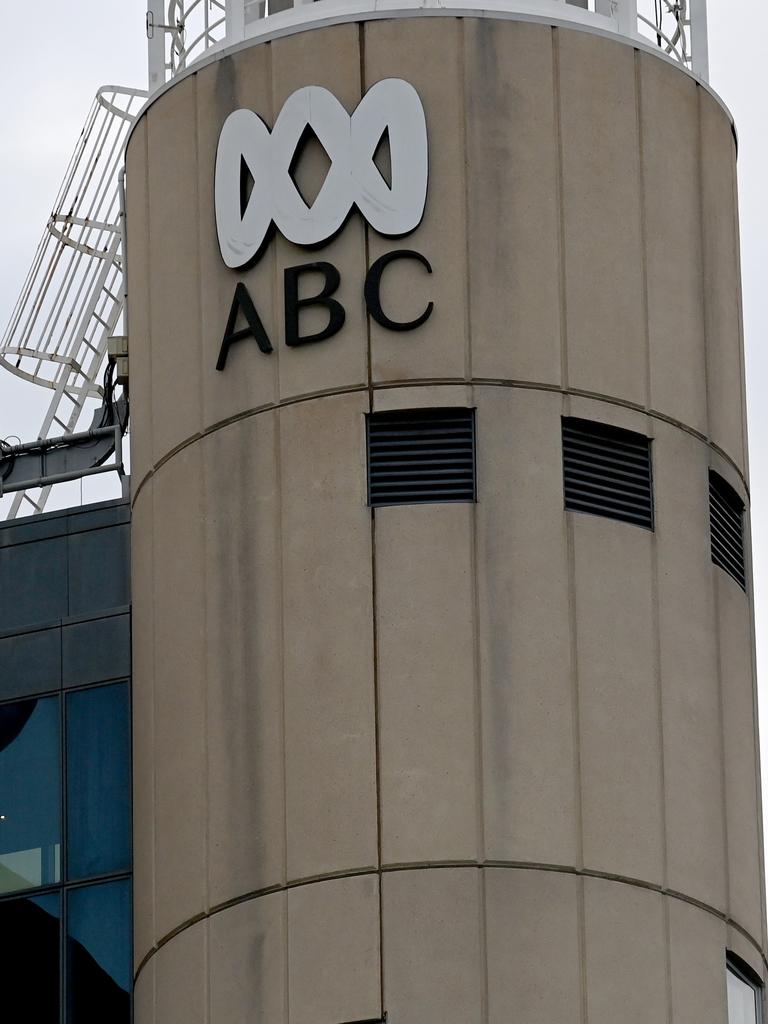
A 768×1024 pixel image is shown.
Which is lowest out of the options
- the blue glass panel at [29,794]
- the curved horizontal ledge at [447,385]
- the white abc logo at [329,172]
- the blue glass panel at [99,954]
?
the blue glass panel at [99,954]

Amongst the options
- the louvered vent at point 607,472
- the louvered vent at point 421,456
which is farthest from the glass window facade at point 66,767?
the louvered vent at point 607,472

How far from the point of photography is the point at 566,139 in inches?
1722

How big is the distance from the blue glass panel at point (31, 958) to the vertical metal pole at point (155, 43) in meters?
10.7

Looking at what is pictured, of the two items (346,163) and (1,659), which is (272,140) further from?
(1,659)

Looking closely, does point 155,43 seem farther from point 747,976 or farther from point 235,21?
point 747,976

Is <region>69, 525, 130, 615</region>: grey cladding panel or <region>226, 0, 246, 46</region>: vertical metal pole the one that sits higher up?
<region>226, 0, 246, 46</region>: vertical metal pole

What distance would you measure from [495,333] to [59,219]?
1524cm

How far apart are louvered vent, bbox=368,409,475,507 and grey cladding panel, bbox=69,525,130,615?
7250mm

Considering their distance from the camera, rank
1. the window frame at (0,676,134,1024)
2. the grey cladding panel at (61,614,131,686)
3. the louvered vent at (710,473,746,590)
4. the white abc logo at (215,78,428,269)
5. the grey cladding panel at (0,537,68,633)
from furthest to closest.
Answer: the grey cladding panel at (0,537,68,633)
the grey cladding panel at (61,614,131,686)
the window frame at (0,676,134,1024)
the louvered vent at (710,473,746,590)
the white abc logo at (215,78,428,269)

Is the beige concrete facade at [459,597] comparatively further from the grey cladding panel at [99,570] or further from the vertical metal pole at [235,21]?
the grey cladding panel at [99,570]

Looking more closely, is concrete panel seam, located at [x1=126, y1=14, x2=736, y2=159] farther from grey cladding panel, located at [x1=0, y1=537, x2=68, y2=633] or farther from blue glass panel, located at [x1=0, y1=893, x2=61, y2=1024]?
blue glass panel, located at [x1=0, y1=893, x2=61, y2=1024]

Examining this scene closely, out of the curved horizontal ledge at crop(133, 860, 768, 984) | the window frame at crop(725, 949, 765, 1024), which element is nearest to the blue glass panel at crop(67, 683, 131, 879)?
the curved horizontal ledge at crop(133, 860, 768, 984)

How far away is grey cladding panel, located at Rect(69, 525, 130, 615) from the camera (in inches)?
1914

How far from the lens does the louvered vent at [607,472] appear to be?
42.5m
